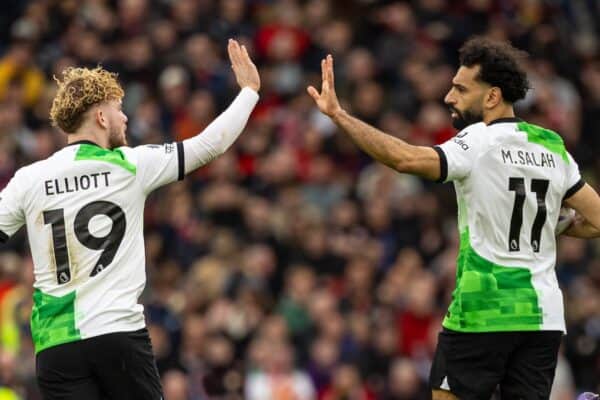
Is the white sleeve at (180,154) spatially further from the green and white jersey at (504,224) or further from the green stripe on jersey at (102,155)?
the green and white jersey at (504,224)

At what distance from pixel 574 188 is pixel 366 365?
5959 mm

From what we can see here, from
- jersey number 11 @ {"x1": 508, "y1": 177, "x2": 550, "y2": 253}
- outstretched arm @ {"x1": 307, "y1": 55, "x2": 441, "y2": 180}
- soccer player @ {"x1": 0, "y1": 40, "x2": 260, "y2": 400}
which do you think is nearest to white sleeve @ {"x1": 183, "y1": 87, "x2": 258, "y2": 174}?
soccer player @ {"x1": 0, "y1": 40, "x2": 260, "y2": 400}

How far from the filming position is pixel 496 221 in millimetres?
8742

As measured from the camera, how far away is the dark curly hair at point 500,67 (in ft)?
29.3

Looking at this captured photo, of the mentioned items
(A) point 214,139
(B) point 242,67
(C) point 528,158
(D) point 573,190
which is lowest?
(D) point 573,190

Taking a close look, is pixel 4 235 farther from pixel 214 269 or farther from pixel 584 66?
pixel 584 66

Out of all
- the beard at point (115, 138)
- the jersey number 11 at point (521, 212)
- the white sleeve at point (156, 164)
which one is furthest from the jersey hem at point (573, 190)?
the beard at point (115, 138)

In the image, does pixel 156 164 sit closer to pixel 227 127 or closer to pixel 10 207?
pixel 227 127

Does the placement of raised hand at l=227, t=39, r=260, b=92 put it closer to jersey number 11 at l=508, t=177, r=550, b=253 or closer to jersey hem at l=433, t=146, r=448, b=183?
jersey hem at l=433, t=146, r=448, b=183

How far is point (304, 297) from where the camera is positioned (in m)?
15.5

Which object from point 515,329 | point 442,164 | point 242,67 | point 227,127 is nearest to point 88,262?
point 227,127

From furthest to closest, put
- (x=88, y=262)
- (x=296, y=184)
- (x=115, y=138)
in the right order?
(x=296, y=184), (x=115, y=138), (x=88, y=262)

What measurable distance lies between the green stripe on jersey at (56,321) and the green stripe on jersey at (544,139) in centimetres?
263

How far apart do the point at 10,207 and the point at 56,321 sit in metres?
0.66
